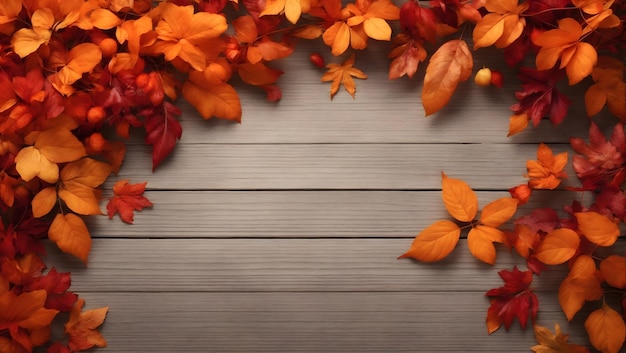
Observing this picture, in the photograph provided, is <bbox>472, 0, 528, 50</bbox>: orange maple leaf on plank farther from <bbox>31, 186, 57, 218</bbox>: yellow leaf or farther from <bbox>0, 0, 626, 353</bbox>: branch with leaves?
<bbox>31, 186, 57, 218</bbox>: yellow leaf

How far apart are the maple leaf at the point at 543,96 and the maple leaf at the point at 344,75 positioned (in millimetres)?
327

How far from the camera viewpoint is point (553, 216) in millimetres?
1295

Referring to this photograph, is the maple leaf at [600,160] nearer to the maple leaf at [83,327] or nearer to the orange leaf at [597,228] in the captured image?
the orange leaf at [597,228]

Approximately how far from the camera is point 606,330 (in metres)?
1.28

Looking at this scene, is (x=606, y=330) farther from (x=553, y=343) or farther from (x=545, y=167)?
(x=545, y=167)

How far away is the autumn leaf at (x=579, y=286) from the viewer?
127 centimetres

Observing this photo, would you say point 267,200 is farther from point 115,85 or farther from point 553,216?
point 553,216

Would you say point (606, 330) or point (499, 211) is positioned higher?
point (499, 211)

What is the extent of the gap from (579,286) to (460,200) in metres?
0.29

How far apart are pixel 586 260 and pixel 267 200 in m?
0.66

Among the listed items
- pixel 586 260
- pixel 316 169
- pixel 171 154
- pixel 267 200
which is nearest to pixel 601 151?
pixel 586 260

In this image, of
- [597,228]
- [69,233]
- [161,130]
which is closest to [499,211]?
[597,228]

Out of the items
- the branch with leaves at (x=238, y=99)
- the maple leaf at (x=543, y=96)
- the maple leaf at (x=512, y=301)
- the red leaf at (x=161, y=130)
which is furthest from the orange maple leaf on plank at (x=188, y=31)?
the maple leaf at (x=512, y=301)

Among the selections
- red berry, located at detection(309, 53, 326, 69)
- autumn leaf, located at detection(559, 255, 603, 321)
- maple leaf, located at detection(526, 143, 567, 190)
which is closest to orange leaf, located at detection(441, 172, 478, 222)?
maple leaf, located at detection(526, 143, 567, 190)
